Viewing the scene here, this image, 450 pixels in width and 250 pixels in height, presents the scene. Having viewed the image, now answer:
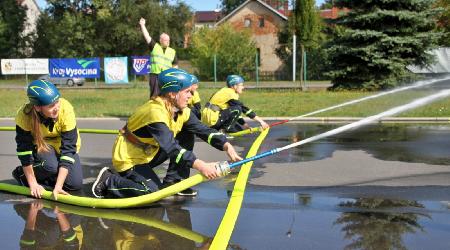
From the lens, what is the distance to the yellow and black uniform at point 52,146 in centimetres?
512

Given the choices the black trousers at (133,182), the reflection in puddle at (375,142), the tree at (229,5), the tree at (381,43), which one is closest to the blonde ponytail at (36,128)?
the black trousers at (133,182)

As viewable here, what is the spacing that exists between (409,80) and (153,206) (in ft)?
58.7

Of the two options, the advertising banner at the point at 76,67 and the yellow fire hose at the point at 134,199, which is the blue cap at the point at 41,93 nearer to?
the yellow fire hose at the point at 134,199

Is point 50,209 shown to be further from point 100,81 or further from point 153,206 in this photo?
point 100,81

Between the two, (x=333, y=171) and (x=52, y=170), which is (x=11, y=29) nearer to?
(x=52, y=170)

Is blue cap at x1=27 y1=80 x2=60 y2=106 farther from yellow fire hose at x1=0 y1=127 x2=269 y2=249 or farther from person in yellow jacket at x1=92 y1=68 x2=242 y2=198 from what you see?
A: yellow fire hose at x1=0 y1=127 x2=269 y2=249

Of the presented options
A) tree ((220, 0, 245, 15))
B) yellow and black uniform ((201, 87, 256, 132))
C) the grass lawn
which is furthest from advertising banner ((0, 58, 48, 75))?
tree ((220, 0, 245, 15))

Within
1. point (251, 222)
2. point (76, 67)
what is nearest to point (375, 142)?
point (251, 222)

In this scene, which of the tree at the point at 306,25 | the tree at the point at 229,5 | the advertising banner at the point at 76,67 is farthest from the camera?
the tree at the point at 229,5

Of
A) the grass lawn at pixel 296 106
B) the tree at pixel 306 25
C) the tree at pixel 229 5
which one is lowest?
the grass lawn at pixel 296 106

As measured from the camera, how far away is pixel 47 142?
5.50 meters

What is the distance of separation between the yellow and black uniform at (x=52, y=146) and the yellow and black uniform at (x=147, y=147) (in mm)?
505

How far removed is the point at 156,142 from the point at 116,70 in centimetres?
2419

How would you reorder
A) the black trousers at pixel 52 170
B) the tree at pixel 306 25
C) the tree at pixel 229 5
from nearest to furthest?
the black trousers at pixel 52 170 < the tree at pixel 306 25 < the tree at pixel 229 5
